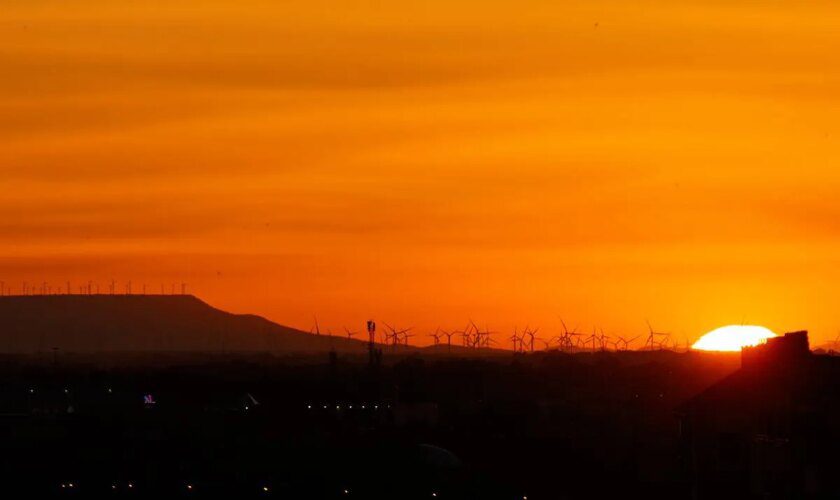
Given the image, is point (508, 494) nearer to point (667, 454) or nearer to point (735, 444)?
point (735, 444)

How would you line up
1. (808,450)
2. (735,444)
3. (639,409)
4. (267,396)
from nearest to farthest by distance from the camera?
(808,450) < (735,444) < (639,409) < (267,396)

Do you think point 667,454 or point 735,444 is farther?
point 667,454

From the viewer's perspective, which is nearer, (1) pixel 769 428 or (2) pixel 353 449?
(1) pixel 769 428

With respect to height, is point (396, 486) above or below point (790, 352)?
below

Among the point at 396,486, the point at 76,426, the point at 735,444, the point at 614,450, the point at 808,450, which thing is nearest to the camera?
the point at 808,450

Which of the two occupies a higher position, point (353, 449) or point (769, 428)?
point (769, 428)

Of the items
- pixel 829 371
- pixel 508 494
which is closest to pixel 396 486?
pixel 508 494

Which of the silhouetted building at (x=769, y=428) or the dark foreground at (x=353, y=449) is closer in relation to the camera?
the silhouetted building at (x=769, y=428)

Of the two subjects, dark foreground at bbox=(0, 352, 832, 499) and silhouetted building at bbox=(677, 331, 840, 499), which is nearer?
silhouetted building at bbox=(677, 331, 840, 499)
